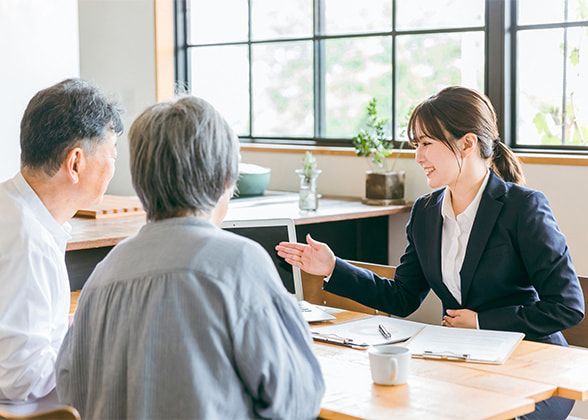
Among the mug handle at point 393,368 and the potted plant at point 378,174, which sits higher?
the potted plant at point 378,174

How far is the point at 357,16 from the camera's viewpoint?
459cm

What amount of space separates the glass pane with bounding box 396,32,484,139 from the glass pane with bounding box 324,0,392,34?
0.60ft

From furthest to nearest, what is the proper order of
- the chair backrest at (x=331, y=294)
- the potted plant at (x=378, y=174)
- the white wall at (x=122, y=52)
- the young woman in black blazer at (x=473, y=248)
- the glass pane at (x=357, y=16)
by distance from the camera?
the white wall at (x=122, y=52) < the glass pane at (x=357, y=16) < the potted plant at (x=378, y=174) < the chair backrest at (x=331, y=294) < the young woman in black blazer at (x=473, y=248)

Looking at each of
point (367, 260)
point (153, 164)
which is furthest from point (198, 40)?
point (153, 164)

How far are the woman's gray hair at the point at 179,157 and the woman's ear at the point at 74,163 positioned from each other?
0.48 m

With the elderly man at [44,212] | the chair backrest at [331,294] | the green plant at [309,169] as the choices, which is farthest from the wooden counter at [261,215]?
the elderly man at [44,212]

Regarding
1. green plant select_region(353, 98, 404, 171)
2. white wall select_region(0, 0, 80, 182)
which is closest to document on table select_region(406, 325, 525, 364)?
green plant select_region(353, 98, 404, 171)

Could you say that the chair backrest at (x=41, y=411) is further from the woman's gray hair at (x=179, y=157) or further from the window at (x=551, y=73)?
the window at (x=551, y=73)

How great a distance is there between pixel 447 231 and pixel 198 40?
343 centimetres

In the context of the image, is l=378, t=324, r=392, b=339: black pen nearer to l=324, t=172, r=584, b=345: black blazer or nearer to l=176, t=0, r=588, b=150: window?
l=324, t=172, r=584, b=345: black blazer

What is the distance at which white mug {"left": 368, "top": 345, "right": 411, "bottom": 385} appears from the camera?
64.8 inches

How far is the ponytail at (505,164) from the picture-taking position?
242 centimetres

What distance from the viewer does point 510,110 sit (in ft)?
13.0

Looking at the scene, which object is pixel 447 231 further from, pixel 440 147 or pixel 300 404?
pixel 300 404
